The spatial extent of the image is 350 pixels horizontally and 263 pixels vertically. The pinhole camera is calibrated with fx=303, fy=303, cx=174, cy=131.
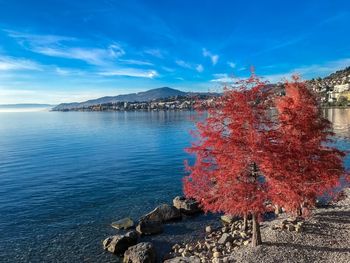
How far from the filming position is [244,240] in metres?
25.9

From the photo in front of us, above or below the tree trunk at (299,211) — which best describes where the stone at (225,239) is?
below

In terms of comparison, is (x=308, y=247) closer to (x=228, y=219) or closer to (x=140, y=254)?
(x=228, y=219)

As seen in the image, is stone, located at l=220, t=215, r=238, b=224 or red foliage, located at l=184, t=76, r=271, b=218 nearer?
red foliage, located at l=184, t=76, r=271, b=218

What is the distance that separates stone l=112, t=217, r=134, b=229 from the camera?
31422 millimetres

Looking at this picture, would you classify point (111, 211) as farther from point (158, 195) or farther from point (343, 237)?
point (343, 237)

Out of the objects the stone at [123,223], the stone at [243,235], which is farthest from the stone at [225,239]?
the stone at [123,223]

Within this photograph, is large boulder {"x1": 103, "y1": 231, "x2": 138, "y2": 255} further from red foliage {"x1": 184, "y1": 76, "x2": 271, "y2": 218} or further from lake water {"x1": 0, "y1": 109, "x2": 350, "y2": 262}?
red foliage {"x1": 184, "y1": 76, "x2": 271, "y2": 218}

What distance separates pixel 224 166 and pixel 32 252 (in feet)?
60.9

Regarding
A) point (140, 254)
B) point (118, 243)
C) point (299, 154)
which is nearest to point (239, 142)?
point (299, 154)

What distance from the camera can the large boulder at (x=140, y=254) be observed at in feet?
78.6

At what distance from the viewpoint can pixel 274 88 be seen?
2041 cm

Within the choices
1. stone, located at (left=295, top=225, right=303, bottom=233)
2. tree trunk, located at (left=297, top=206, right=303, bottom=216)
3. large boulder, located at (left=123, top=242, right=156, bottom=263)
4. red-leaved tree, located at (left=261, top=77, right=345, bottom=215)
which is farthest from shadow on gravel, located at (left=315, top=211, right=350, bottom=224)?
large boulder, located at (left=123, top=242, right=156, bottom=263)

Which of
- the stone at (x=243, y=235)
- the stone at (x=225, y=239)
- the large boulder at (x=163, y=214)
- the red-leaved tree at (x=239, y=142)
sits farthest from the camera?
the large boulder at (x=163, y=214)

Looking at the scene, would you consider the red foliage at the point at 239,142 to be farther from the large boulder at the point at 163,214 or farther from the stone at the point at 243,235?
the large boulder at the point at 163,214
